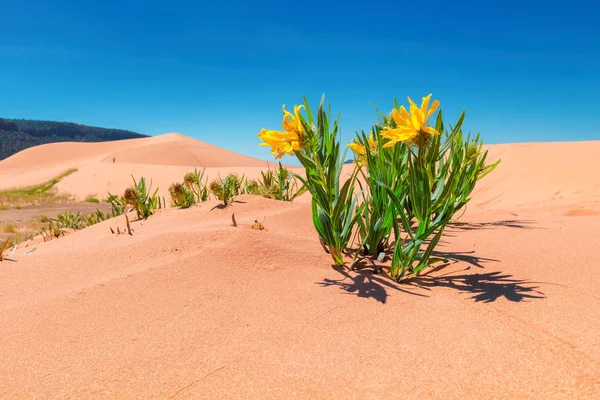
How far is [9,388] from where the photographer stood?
1.05 metres

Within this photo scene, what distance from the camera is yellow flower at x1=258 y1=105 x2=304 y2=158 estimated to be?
5.16 ft

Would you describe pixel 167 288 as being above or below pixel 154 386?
above

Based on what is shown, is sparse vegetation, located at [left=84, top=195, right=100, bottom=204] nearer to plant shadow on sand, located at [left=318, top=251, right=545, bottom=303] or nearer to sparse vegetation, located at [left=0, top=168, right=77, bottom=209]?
sparse vegetation, located at [left=0, top=168, right=77, bottom=209]

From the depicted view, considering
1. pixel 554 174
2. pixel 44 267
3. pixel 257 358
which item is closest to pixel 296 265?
pixel 257 358

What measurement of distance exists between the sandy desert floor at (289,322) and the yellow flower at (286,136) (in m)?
0.56

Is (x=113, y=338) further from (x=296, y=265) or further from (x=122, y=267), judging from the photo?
(x=296, y=265)

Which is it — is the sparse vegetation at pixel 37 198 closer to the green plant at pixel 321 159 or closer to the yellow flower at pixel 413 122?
the green plant at pixel 321 159

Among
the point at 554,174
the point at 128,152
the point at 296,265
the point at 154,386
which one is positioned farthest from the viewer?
the point at 128,152

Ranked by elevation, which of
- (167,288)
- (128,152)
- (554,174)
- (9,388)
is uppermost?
(128,152)

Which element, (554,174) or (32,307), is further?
(554,174)

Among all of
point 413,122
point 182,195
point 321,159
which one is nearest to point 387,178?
point 321,159

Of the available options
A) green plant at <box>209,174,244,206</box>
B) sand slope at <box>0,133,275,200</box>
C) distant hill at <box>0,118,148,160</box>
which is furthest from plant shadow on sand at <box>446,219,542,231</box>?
distant hill at <box>0,118,148,160</box>

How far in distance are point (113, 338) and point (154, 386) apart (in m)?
0.31

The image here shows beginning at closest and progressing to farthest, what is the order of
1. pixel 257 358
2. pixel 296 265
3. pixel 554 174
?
pixel 257 358 → pixel 296 265 → pixel 554 174
